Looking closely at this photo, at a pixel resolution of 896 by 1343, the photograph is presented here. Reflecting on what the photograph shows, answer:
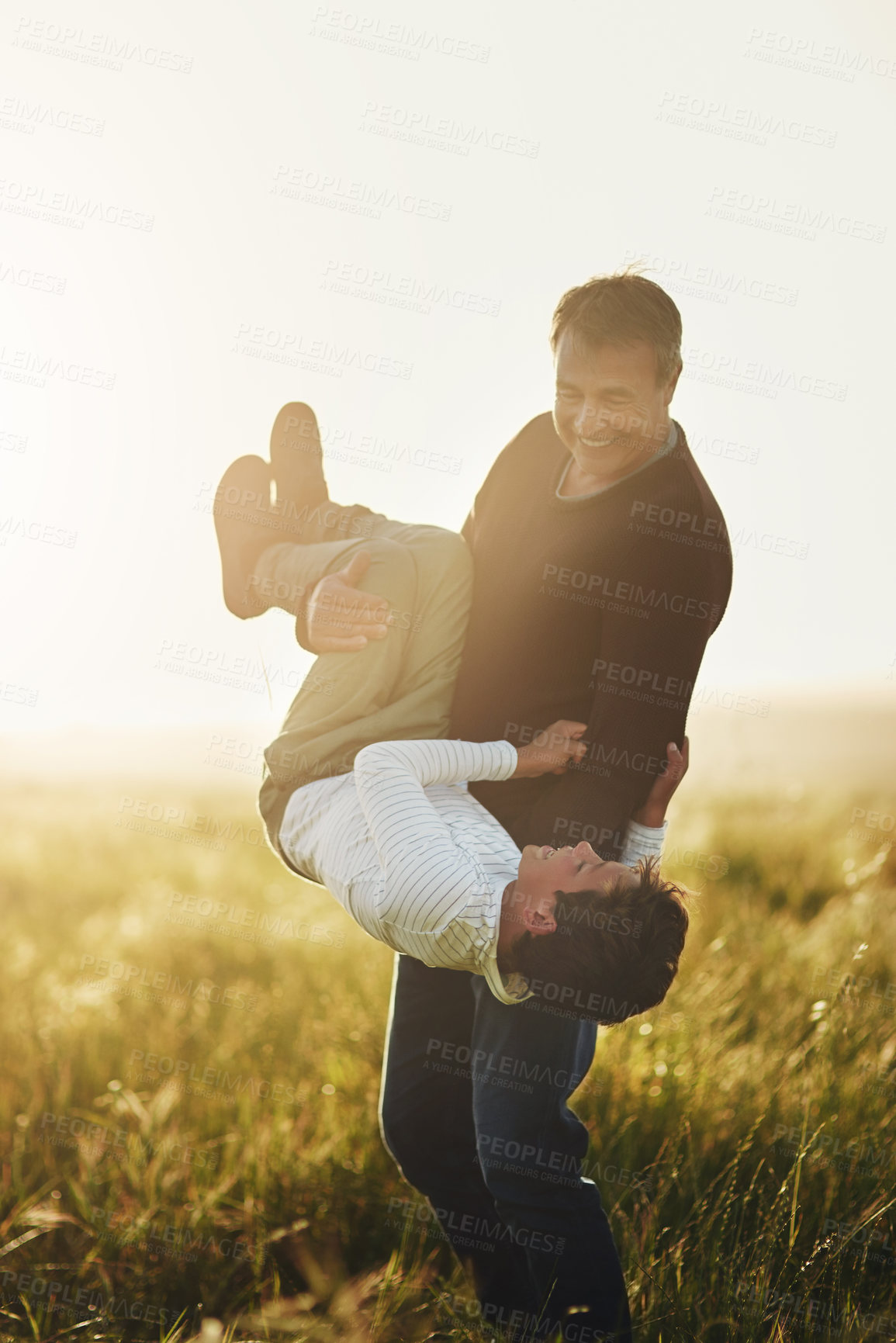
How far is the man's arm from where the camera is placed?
6.34ft

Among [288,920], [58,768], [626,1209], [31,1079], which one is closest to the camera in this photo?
[626,1209]

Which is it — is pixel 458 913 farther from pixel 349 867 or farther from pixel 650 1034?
pixel 650 1034

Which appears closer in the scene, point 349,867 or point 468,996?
point 349,867

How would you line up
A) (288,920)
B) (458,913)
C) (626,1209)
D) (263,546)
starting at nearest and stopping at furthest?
(458,913) < (263,546) < (626,1209) < (288,920)

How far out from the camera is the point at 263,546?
8.00 feet

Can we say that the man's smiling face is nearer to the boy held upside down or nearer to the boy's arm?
the boy held upside down

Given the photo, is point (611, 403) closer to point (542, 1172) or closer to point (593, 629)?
point (593, 629)

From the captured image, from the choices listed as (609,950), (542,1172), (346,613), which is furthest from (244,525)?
(542,1172)

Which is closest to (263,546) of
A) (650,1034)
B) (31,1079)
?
(650,1034)

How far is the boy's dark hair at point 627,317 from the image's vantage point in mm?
1930

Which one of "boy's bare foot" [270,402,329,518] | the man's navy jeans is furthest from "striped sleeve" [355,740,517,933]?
"boy's bare foot" [270,402,329,518]

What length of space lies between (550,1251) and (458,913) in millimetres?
941

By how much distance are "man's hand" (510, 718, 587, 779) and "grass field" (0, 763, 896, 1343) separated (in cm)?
120

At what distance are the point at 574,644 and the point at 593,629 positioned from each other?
0.21 ft
